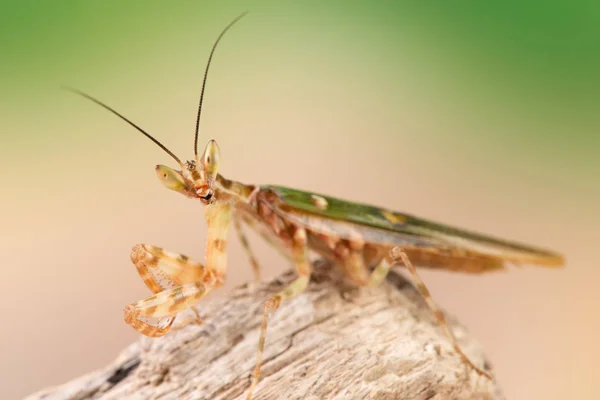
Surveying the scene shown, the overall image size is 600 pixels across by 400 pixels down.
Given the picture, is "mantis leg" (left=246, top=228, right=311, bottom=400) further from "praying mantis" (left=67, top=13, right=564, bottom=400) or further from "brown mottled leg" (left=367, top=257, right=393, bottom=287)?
"brown mottled leg" (left=367, top=257, right=393, bottom=287)

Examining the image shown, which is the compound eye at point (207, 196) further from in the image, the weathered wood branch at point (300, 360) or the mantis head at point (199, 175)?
the weathered wood branch at point (300, 360)

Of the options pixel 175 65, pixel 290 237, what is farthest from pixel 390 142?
pixel 290 237

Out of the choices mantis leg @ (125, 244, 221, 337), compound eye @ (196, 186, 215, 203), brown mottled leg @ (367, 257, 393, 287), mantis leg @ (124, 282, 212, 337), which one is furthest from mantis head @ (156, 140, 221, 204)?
brown mottled leg @ (367, 257, 393, 287)

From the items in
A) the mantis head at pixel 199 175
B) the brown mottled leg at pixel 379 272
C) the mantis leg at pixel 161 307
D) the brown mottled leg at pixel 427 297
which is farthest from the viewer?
the brown mottled leg at pixel 379 272

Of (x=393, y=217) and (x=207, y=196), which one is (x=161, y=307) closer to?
(x=207, y=196)

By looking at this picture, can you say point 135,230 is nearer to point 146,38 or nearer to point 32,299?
point 32,299

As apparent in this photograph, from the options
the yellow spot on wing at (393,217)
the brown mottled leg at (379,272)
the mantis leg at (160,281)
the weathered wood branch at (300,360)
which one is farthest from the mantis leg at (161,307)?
the yellow spot on wing at (393,217)
